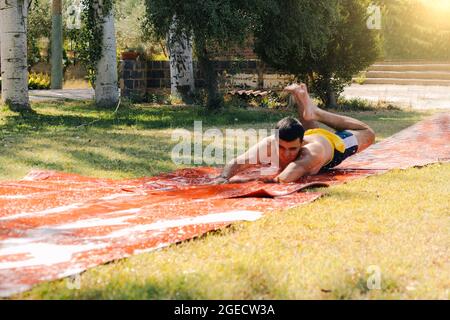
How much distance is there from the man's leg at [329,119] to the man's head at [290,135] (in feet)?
3.76

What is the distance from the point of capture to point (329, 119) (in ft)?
28.5

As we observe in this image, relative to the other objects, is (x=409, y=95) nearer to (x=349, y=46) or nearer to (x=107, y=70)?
(x=349, y=46)

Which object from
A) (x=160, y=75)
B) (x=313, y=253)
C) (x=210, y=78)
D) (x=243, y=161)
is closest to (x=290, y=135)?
(x=243, y=161)

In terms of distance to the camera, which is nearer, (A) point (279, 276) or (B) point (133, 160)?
(A) point (279, 276)

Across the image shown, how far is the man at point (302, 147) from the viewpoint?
733 centimetres

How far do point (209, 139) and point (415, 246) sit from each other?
7.01m

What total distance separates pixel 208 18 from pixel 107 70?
387 cm

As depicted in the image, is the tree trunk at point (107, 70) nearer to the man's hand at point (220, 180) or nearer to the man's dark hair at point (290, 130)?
the man's hand at point (220, 180)

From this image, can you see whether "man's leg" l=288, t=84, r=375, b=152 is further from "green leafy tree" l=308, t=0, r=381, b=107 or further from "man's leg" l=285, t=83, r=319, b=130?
"green leafy tree" l=308, t=0, r=381, b=107
